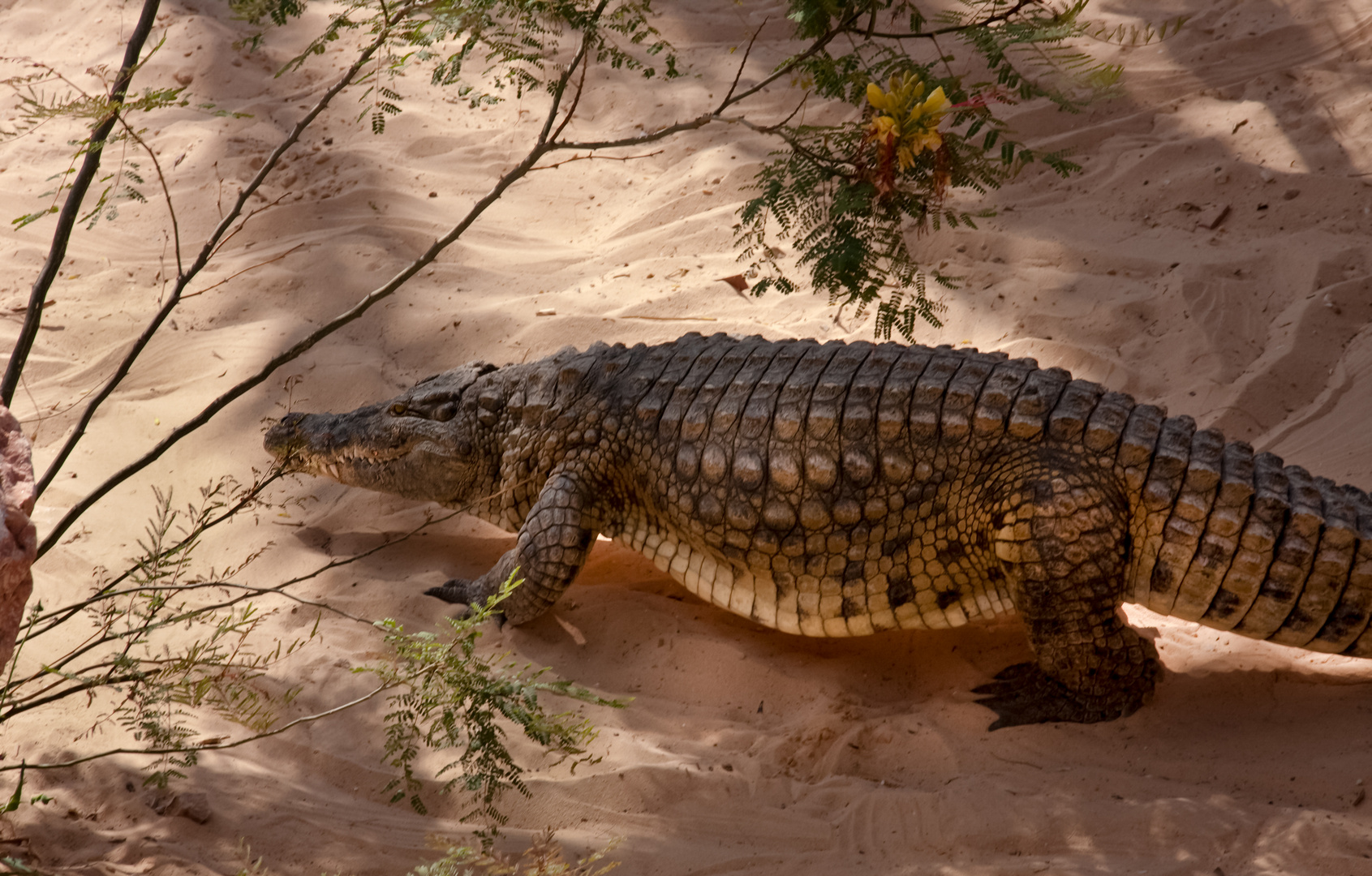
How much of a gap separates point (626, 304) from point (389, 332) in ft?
4.45

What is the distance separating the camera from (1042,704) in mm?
3650

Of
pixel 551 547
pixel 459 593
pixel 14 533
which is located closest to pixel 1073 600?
pixel 551 547

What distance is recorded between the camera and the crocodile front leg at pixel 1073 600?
136 inches

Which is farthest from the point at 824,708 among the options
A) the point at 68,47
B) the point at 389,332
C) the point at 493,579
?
the point at 68,47

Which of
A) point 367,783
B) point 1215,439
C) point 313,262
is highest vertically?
point 313,262

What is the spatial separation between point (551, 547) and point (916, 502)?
56.3 inches

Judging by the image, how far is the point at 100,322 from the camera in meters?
6.14

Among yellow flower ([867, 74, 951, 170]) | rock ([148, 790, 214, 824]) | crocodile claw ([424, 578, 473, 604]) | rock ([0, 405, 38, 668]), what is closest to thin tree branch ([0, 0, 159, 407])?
rock ([0, 405, 38, 668])

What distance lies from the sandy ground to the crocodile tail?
358 mm

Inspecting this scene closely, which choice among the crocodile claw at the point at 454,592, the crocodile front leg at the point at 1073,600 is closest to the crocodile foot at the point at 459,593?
the crocodile claw at the point at 454,592

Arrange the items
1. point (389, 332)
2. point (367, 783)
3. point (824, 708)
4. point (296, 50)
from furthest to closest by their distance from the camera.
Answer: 1. point (296, 50)
2. point (389, 332)
3. point (824, 708)
4. point (367, 783)

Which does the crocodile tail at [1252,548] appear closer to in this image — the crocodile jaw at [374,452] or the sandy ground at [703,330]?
the sandy ground at [703,330]

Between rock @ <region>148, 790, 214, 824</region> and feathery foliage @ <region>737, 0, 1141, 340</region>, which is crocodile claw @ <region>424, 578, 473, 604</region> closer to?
rock @ <region>148, 790, 214, 824</region>

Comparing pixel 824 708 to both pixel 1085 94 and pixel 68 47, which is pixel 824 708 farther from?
pixel 68 47
